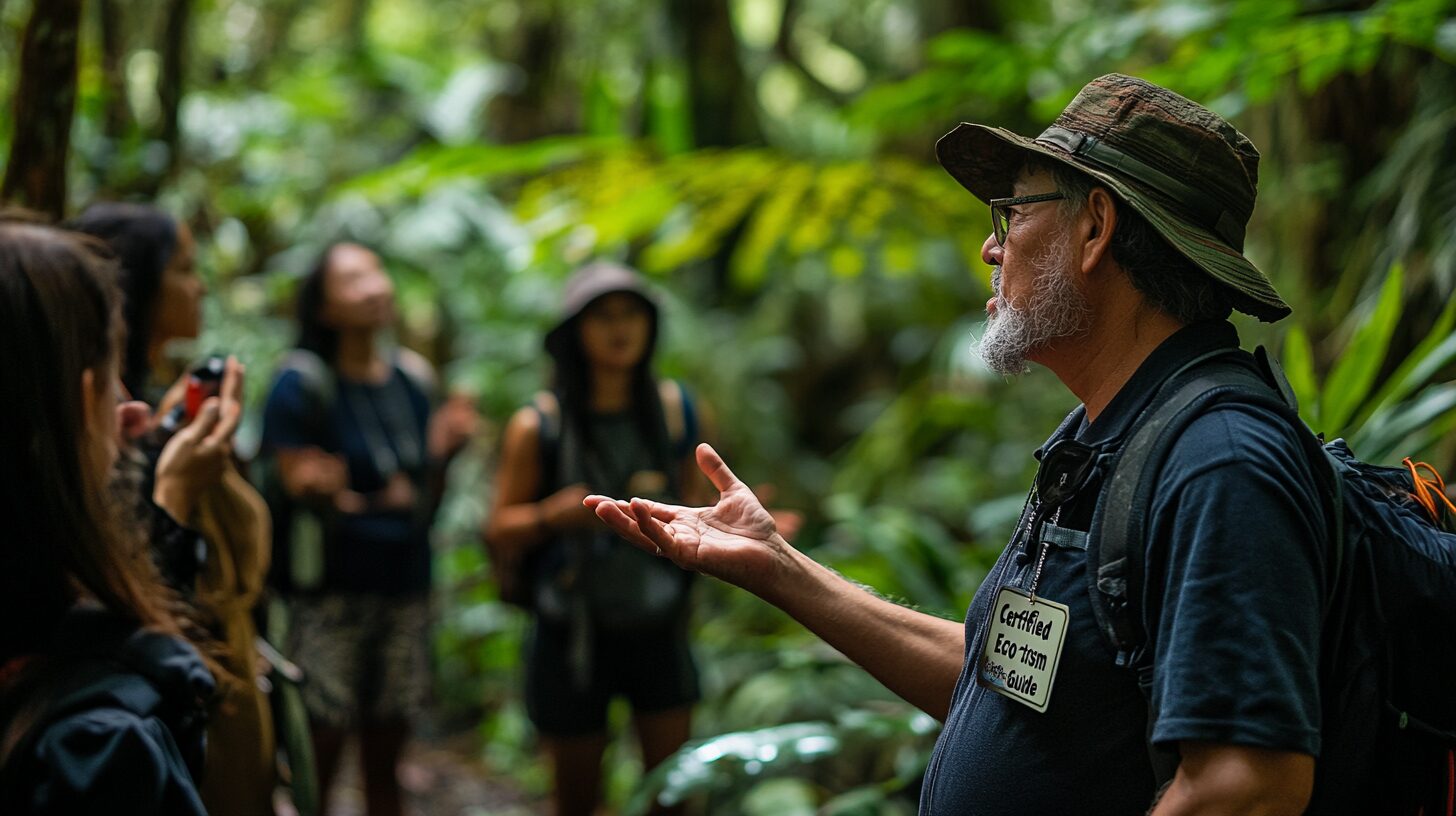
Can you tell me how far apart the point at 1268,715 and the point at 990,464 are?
597cm

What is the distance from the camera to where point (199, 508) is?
8.20 ft

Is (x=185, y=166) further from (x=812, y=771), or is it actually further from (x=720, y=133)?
(x=812, y=771)

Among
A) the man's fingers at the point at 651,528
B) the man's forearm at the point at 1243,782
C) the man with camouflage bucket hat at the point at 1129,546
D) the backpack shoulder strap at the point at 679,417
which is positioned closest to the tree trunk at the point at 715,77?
the backpack shoulder strap at the point at 679,417

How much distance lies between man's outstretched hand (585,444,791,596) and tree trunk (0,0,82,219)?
1.64 meters

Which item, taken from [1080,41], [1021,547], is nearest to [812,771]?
[1080,41]

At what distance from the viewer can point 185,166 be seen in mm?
5406

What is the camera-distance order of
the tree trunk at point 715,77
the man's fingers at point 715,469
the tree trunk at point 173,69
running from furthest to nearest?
the tree trunk at point 715,77 → the tree trunk at point 173,69 → the man's fingers at point 715,469

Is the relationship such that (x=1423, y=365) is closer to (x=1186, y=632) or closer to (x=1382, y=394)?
(x=1382, y=394)

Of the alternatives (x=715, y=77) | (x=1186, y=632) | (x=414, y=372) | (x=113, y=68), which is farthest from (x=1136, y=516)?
(x=715, y=77)

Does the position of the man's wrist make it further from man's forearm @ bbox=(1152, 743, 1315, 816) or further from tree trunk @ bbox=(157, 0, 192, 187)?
tree trunk @ bbox=(157, 0, 192, 187)

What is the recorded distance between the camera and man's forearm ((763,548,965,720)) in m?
1.81

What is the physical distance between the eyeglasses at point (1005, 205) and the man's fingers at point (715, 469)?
526 mm

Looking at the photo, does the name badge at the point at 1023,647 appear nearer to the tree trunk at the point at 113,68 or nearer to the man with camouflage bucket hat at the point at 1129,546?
the man with camouflage bucket hat at the point at 1129,546

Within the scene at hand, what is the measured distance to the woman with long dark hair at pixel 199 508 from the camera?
221 cm
